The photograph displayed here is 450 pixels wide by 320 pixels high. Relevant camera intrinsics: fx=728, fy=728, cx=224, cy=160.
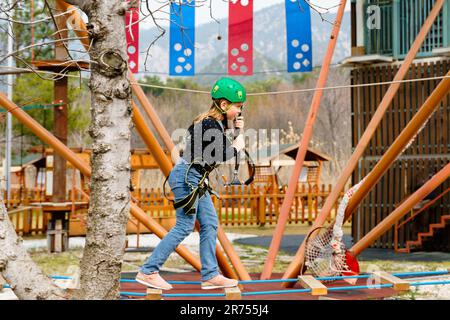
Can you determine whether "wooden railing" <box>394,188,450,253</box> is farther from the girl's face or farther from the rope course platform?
the girl's face

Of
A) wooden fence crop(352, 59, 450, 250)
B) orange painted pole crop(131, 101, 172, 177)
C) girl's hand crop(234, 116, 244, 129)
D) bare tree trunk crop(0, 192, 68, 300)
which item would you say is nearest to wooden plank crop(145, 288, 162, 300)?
bare tree trunk crop(0, 192, 68, 300)

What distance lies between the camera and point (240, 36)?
9703mm

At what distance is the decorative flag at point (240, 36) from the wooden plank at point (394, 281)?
3.89 metres

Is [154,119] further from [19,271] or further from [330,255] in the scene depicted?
[19,271]

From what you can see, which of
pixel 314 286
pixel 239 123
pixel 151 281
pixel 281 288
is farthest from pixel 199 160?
pixel 281 288

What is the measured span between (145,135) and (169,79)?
169ft

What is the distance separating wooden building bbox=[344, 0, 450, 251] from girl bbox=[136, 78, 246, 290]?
7.43 m

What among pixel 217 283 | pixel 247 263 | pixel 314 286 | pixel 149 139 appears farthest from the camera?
pixel 247 263

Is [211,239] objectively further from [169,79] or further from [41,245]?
[169,79]

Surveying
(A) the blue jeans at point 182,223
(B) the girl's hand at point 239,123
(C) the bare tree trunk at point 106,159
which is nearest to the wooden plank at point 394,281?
(A) the blue jeans at point 182,223

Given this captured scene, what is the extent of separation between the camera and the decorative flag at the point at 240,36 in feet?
31.7

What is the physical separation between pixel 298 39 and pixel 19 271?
6.03 meters

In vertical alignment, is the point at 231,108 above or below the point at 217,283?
above

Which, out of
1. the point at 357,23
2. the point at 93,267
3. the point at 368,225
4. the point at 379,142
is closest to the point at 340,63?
the point at 357,23
